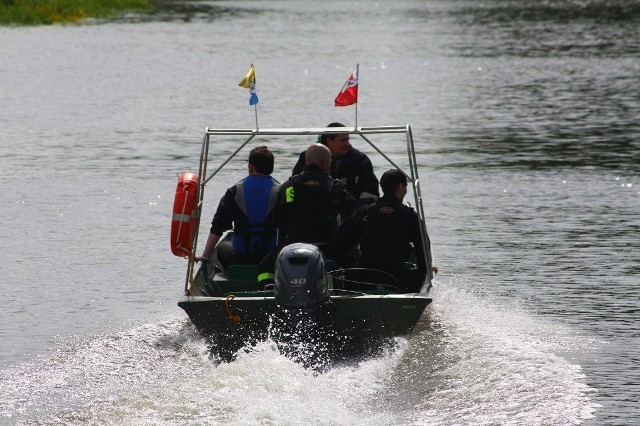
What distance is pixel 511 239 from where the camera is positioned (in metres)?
18.0

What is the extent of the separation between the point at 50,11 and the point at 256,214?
6045 cm

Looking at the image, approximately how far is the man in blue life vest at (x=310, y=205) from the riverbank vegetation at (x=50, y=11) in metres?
56.8

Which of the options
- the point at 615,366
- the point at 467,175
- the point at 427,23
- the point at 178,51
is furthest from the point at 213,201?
the point at 427,23

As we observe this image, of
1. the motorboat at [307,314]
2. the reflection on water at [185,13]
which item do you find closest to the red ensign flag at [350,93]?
the motorboat at [307,314]

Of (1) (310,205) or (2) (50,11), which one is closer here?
(1) (310,205)

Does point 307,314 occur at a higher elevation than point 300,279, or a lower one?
lower

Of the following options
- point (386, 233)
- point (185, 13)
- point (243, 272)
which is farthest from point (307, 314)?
point (185, 13)

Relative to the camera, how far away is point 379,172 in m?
23.1

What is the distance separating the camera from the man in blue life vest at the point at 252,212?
12398 millimetres

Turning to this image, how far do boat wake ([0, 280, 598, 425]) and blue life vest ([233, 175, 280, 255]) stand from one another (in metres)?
1.01

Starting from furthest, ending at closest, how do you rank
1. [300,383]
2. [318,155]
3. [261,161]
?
1. [261,161]
2. [318,155]
3. [300,383]

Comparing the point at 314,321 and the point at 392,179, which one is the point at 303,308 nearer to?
the point at 314,321

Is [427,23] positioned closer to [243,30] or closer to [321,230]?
[243,30]

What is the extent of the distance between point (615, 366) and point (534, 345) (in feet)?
2.75
